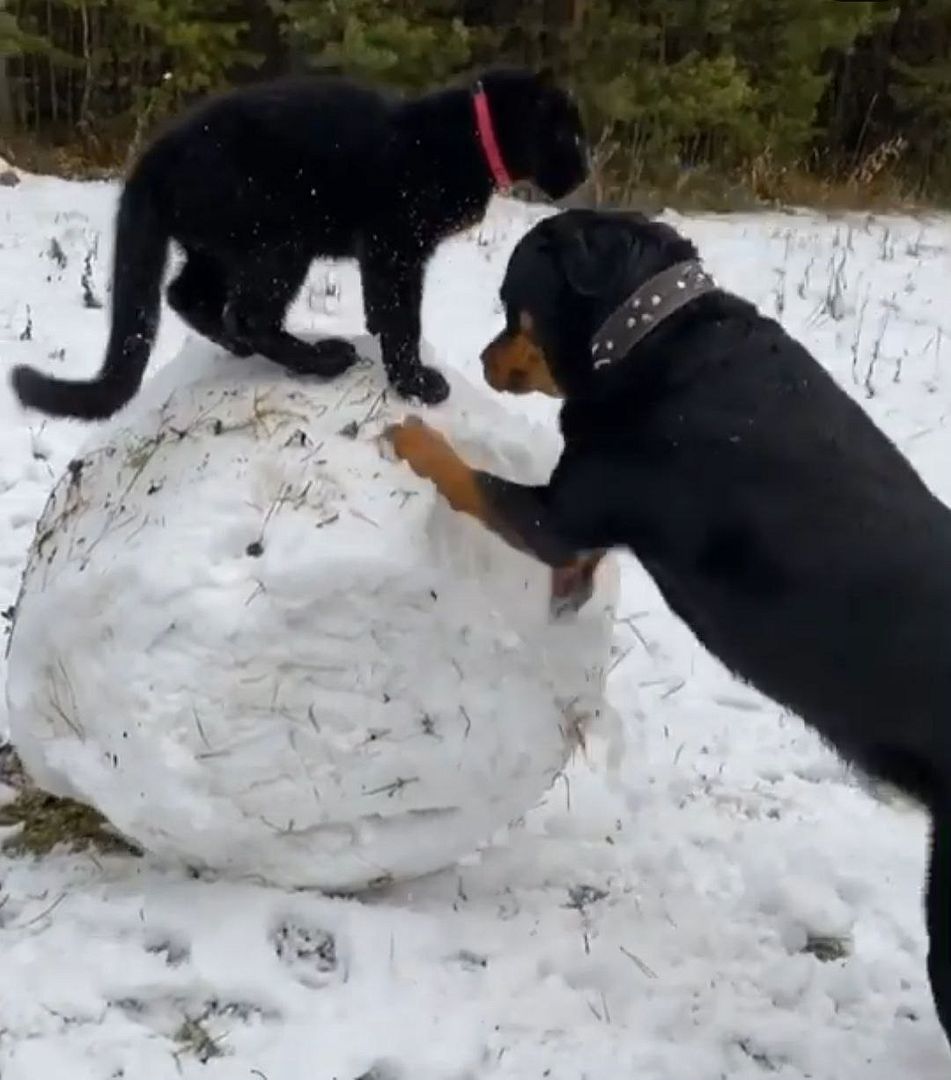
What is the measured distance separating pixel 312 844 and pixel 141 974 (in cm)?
45

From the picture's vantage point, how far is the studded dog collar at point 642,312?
3.05 m

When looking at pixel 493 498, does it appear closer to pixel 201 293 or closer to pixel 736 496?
pixel 736 496

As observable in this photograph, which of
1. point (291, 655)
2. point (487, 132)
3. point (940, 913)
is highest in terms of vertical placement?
point (487, 132)

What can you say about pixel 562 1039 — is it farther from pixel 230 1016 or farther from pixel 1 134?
pixel 1 134

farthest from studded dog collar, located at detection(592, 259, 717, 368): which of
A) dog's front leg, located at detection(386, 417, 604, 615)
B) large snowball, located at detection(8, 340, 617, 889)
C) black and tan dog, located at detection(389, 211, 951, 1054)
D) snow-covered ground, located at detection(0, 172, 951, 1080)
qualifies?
snow-covered ground, located at detection(0, 172, 951, 1080)

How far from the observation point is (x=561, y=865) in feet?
11.9

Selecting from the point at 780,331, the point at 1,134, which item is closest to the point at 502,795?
the point at 780,331

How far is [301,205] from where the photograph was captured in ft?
11.6

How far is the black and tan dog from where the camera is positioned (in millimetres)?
2801

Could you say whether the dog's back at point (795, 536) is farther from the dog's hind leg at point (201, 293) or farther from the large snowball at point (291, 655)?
the dog's hind leg at point (201, 293)

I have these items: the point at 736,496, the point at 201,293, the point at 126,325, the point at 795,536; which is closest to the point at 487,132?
the point at 201,293

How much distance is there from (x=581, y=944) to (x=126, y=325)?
1817 millimetres

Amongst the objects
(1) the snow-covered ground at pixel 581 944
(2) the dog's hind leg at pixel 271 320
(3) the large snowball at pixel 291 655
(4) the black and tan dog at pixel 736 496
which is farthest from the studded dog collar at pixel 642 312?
(1) the snow-covered ground at pixel 581 944

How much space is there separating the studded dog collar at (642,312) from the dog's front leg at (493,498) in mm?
310
